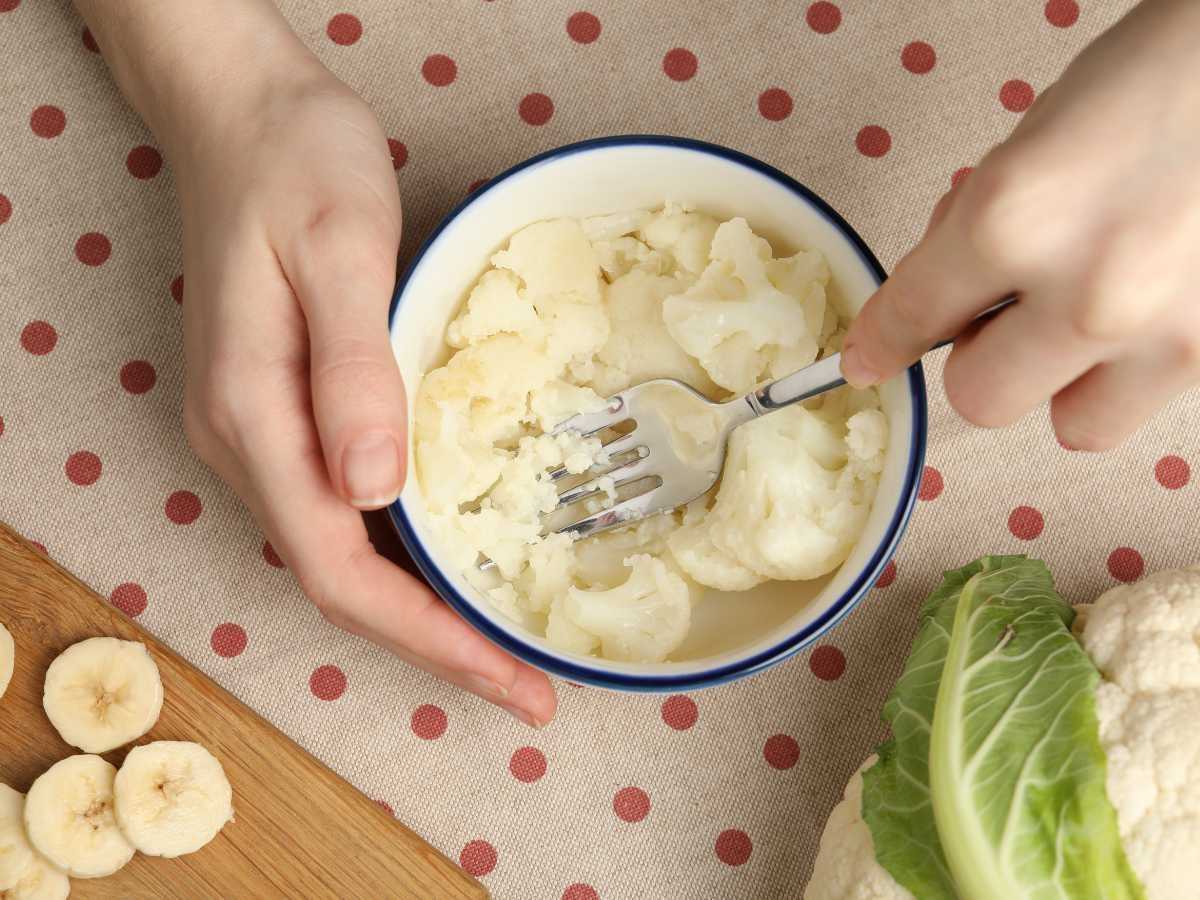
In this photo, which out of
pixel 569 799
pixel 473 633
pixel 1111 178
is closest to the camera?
pixel 1111 178

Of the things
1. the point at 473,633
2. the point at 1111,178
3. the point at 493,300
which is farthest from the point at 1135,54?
the point at 473,633

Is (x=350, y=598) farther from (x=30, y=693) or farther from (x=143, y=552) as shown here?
(x=30, y=693)

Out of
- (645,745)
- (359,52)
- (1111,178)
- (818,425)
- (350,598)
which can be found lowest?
(645,745)

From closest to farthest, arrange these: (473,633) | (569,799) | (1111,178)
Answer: (1111,178) < (473,633) < (569,799)

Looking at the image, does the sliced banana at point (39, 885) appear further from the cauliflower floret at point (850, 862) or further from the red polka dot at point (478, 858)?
the cauliflower floret at point (850, 862)

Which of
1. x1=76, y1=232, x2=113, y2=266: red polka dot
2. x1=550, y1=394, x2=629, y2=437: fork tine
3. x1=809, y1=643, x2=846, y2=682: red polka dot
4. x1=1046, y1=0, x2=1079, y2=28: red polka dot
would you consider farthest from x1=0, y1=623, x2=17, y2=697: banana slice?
x1=1046, y1=0, x2=1079, y2=28: red polka dot

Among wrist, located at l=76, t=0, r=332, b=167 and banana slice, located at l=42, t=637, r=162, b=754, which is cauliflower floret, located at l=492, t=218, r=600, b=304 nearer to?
wrist, located at l=76, t=0, r=332, b=167

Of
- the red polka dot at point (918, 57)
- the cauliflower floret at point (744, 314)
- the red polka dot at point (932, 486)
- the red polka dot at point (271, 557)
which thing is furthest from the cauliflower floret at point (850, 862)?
the red polka dot at point (918, 57)
